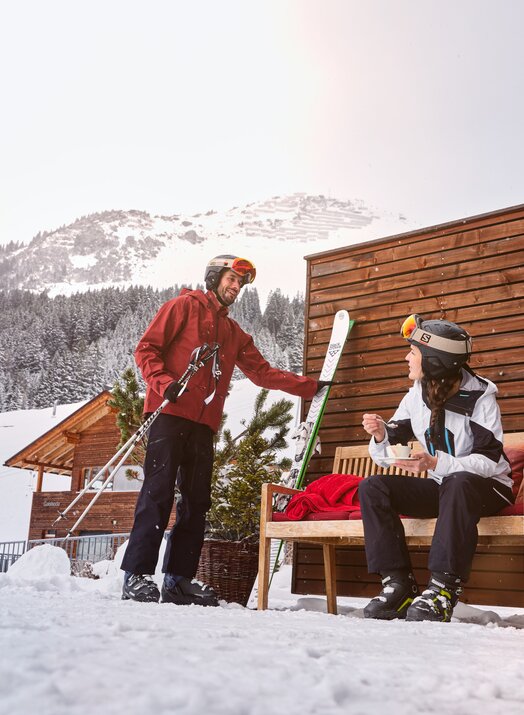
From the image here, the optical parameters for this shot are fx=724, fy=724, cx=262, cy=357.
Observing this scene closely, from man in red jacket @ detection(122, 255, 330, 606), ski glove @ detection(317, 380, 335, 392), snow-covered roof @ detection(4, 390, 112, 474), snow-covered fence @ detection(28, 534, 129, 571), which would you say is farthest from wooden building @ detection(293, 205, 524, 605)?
snow-covered roof @ detection(4, 390, 112, 474)

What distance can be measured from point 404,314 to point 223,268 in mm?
1203

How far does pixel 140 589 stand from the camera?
2521 mm

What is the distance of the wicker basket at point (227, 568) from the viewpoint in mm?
3334

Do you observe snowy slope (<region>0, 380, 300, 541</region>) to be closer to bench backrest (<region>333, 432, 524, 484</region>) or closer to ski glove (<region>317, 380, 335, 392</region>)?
bench backrest (<region>333, 432, 524, 484</region>)

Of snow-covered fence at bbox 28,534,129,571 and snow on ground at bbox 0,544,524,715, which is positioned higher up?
snow on ground at bbox 0,544,524,715

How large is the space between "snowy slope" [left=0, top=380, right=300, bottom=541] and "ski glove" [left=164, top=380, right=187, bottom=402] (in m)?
33.3

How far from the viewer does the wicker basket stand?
10.9ft

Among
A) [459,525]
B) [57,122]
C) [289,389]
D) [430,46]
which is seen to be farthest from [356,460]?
[57,122]

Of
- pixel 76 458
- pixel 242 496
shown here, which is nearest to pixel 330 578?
pixel 242 496

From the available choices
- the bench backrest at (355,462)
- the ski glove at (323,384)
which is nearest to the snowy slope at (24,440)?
the bench backrest at (355,462)

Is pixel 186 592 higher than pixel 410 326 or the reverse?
the reverse

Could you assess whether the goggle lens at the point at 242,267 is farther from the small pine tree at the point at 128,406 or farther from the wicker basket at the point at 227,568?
the small pine tree at the point at 128,406

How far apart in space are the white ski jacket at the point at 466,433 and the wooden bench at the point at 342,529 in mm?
159

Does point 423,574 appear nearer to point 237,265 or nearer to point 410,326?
point 410,326
